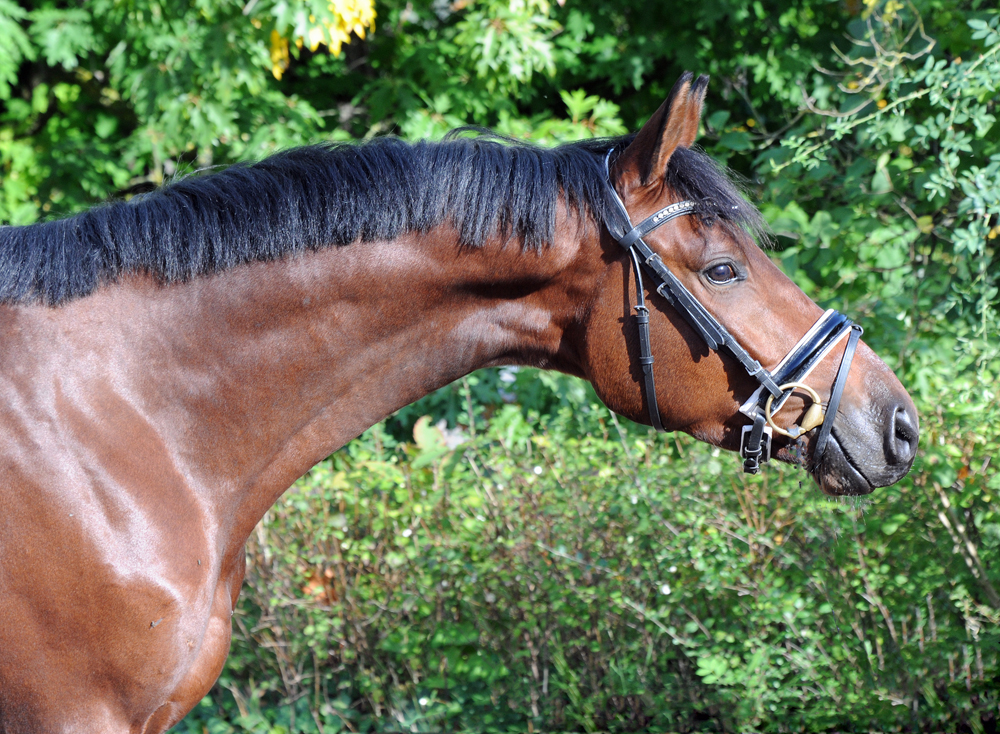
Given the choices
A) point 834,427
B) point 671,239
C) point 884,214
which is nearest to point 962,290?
point 884,214

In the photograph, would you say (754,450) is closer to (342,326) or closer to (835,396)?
(835,396)

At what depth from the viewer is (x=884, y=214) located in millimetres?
4113

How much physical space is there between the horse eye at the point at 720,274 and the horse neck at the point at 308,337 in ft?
0.90

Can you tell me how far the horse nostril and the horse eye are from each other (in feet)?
1.69

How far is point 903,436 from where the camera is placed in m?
1.99

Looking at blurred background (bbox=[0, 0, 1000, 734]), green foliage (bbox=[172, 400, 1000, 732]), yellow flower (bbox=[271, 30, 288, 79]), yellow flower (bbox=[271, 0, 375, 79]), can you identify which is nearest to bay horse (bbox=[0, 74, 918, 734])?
blurred background (bbox=[0, 0, 1000, 734])

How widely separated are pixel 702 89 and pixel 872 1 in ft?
7.75

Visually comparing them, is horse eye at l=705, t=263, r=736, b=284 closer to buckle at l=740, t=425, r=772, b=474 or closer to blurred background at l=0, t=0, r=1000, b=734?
buckle at l=740, t=425, r=772, b=474

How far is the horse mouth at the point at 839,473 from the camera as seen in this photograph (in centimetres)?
196

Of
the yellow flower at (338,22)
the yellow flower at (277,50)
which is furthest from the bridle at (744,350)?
the yellow flower at (277,50)

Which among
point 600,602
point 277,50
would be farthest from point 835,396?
point 277,50

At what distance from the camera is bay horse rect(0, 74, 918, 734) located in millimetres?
1783

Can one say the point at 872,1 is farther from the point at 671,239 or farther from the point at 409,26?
the point at 409,26

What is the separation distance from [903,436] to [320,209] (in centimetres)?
152
